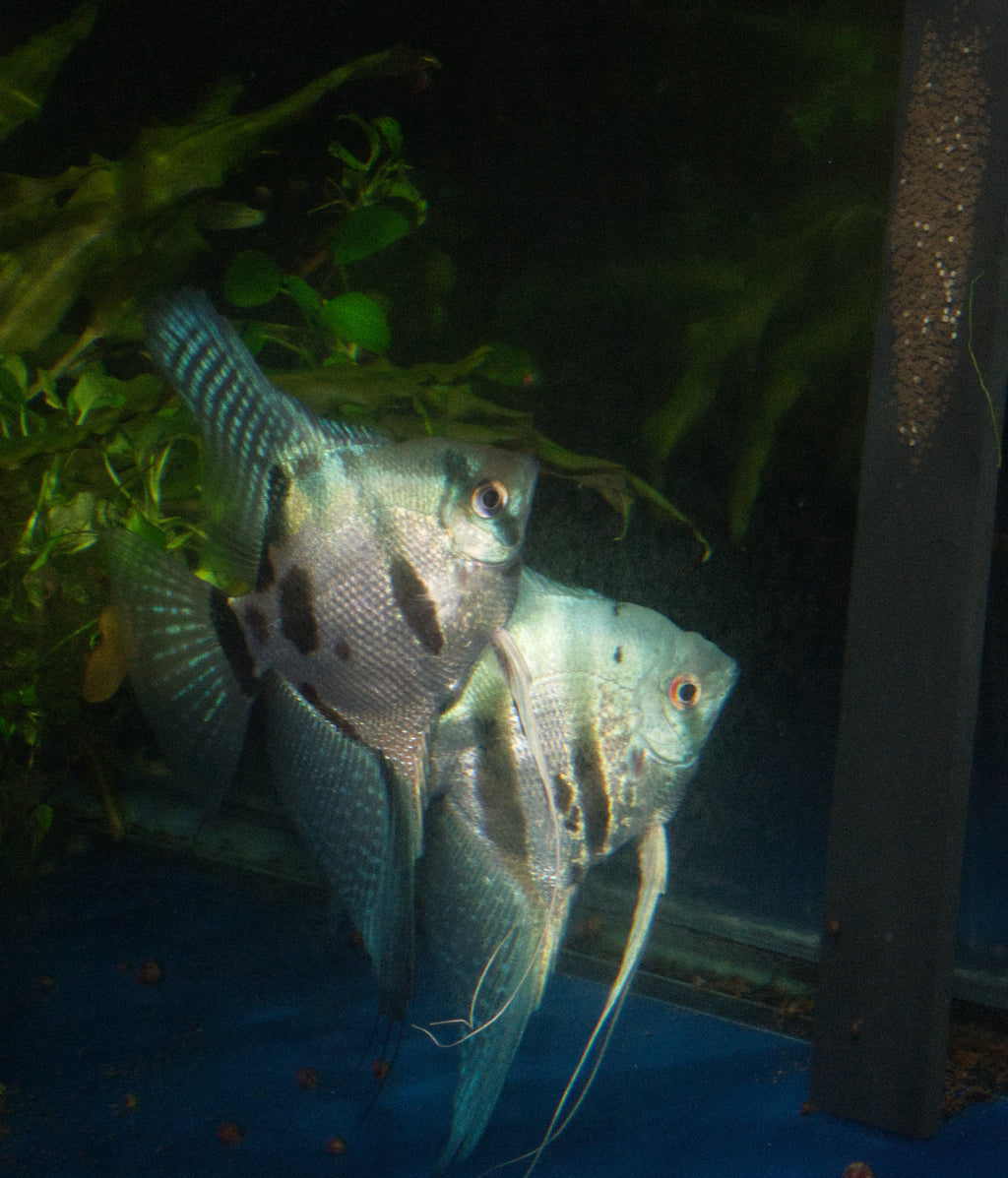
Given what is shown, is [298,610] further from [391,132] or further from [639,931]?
[391,132]

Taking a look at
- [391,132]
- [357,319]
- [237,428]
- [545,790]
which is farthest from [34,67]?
[545,790]

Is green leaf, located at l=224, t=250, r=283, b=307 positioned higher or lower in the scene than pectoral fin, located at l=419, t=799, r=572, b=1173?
higher

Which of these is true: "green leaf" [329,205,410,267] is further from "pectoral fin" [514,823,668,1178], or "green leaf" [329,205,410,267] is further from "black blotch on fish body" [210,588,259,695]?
"pectoral fin" [514,823,668,1178]

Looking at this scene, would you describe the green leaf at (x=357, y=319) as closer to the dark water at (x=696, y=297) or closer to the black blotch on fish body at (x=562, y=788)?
the dark water at (x=696, y=297)

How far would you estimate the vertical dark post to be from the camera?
31.2 inches

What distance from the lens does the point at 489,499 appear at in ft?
2.10

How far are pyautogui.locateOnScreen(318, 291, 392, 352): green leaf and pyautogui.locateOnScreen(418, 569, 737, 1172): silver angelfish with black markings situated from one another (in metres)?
0.38

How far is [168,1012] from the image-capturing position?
0.86m

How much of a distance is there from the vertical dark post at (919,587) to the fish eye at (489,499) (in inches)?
17.6

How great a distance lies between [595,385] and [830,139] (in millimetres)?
351

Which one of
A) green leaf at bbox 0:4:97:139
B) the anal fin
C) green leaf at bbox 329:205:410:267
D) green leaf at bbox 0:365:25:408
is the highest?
green leaf at bbox 0:4:97:139

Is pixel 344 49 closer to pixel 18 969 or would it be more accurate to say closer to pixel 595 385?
pixel 595 385

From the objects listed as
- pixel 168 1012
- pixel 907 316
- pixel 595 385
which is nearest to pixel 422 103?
pixel 595 385

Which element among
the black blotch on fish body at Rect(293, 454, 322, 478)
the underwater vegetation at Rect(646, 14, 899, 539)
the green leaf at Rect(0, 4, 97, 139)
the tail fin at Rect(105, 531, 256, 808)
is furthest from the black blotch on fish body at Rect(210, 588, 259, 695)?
the green leaf at Rect(0, 4, 97, 139)
